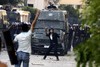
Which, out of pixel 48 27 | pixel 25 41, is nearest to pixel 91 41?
pixel 25 41

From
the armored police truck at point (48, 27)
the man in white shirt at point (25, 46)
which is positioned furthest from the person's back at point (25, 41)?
the armored police truck at point (48, 27)

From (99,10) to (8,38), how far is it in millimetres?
5962

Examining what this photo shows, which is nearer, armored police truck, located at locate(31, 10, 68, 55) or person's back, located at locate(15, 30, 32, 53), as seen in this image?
person's back, located at locate(15, 30, 32, 53)

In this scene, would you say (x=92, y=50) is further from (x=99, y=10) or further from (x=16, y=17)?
(x=16, y=17)

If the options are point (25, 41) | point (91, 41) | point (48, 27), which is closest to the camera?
point (91, 41)

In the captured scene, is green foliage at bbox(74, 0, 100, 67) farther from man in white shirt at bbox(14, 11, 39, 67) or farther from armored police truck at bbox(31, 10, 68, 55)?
armored police truck at bbox(31, 10, 68, 55)

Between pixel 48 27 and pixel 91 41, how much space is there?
2408cm

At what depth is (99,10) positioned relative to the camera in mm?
4168

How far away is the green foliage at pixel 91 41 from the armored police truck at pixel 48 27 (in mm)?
22694

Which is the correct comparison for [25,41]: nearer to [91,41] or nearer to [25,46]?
[25,46]

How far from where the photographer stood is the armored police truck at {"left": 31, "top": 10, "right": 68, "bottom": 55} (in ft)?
89.8

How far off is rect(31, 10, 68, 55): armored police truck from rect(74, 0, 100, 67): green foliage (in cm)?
2269

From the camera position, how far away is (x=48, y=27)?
28297mm

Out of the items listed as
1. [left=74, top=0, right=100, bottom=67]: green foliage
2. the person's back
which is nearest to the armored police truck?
the person's back
